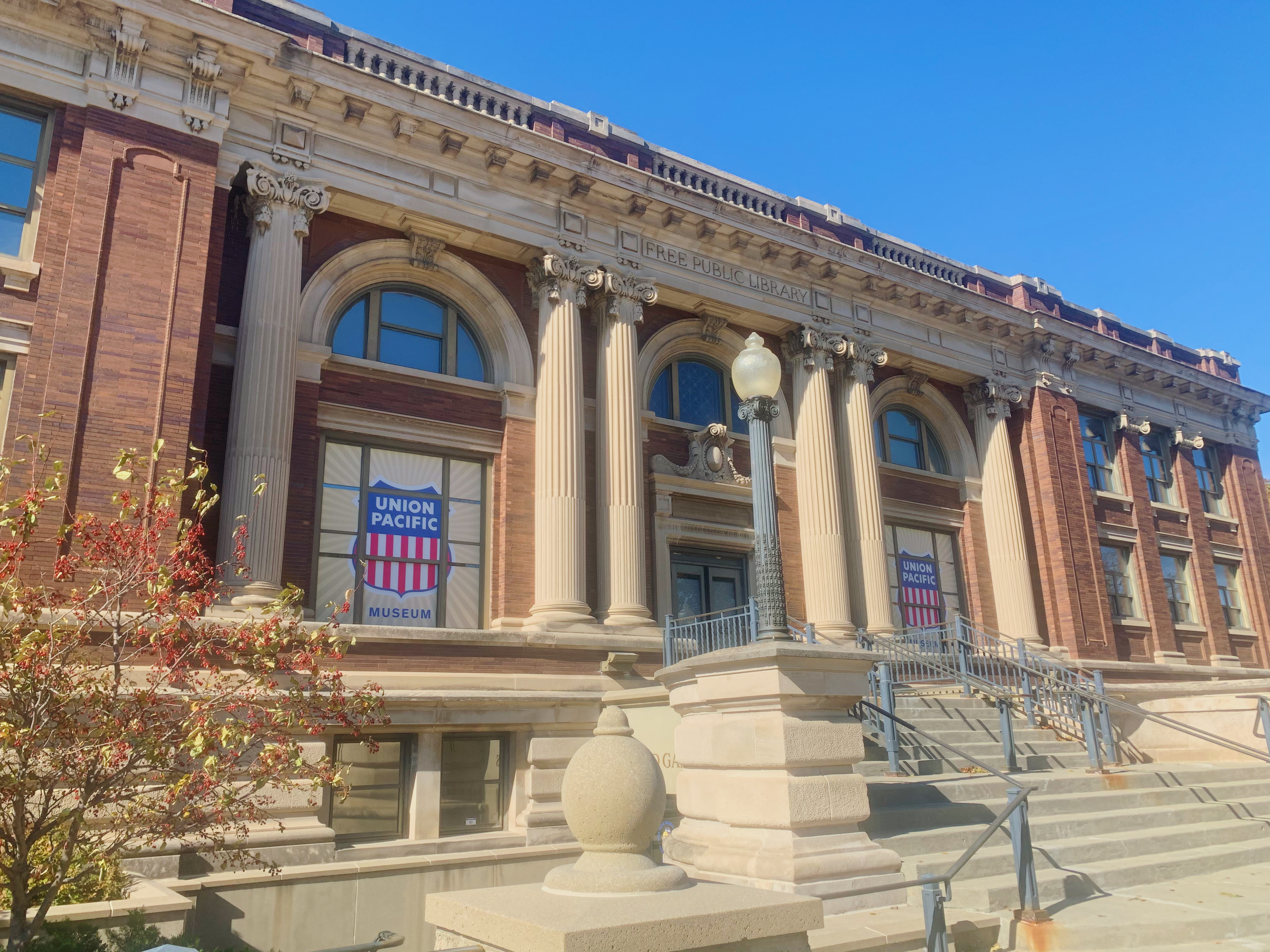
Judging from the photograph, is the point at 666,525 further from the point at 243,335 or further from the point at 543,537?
the point at 243,335

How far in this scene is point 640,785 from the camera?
16.0 ft

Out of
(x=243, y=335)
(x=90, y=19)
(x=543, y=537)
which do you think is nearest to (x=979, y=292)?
(x=543, y=537)

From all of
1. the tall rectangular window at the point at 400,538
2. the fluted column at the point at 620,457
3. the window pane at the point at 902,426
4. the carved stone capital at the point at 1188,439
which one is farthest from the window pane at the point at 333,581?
the carved stone capital at the point at 1188,439

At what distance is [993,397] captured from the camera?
77.6 ft

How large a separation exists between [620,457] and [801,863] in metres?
10.5

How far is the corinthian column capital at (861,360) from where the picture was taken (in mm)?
20953

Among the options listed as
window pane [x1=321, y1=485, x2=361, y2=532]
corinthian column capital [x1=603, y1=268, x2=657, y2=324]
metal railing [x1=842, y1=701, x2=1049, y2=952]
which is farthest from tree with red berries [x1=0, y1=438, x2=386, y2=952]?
corinthian column capital [x1=603, y1=268, x2=657, y2=324]

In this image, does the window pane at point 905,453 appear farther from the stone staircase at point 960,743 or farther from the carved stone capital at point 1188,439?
the carved stone capital at point 1188,439

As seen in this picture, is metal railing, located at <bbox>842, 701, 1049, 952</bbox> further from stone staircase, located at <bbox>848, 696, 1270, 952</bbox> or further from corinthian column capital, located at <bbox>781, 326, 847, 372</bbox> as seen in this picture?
corinthian column capital, located at <bbox>781, 326, 847, 372</bbox>

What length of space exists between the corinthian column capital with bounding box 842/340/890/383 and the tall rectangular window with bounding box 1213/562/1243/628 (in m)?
13.8

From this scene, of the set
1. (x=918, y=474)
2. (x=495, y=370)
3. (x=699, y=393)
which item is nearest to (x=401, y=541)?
(x=495, y=370)

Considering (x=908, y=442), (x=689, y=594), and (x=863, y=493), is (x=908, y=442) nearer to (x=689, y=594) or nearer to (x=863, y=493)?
(x=863, y=493)

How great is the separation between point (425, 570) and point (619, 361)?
17.1 ft

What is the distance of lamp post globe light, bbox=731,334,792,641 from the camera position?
26.9ft
